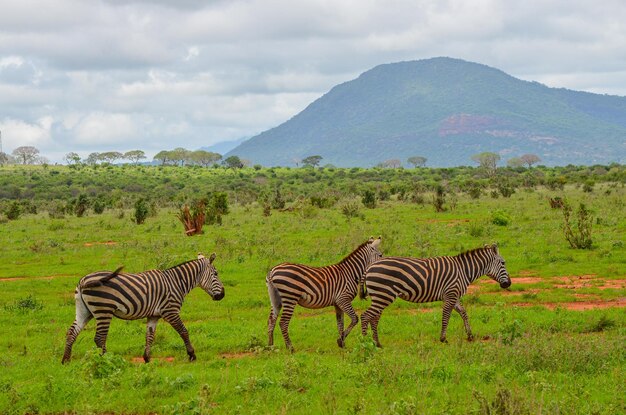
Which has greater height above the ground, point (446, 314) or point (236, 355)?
point (446, 314)

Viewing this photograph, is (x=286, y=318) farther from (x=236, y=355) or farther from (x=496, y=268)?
(x=496, y=268)

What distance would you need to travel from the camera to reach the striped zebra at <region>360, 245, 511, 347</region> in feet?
45.0

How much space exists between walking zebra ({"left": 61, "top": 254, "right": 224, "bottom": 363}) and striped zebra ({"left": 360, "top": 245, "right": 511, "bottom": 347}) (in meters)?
3.92

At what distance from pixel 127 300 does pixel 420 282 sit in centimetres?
612

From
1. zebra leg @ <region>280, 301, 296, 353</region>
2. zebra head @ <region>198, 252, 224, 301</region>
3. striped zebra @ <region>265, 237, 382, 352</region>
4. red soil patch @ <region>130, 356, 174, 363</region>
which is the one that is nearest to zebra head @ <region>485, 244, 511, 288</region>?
striped zebra @ <region>265, 237, 382, 352</region>

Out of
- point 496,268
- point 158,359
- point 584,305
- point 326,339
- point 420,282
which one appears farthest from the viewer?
point 584,305

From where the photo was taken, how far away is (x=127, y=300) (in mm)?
12469

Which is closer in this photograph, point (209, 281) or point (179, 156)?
point (209, 281)

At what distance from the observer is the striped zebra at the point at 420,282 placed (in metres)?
13.7

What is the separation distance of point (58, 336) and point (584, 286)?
1499 cm

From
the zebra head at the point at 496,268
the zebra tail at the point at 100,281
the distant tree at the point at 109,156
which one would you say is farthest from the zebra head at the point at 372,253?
the distant tree at the point at 109,156

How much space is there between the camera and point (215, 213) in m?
42.8

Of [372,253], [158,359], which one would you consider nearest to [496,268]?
[372,253]

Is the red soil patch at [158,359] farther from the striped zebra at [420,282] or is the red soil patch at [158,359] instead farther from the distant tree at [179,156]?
the distant tree at [179,156]
